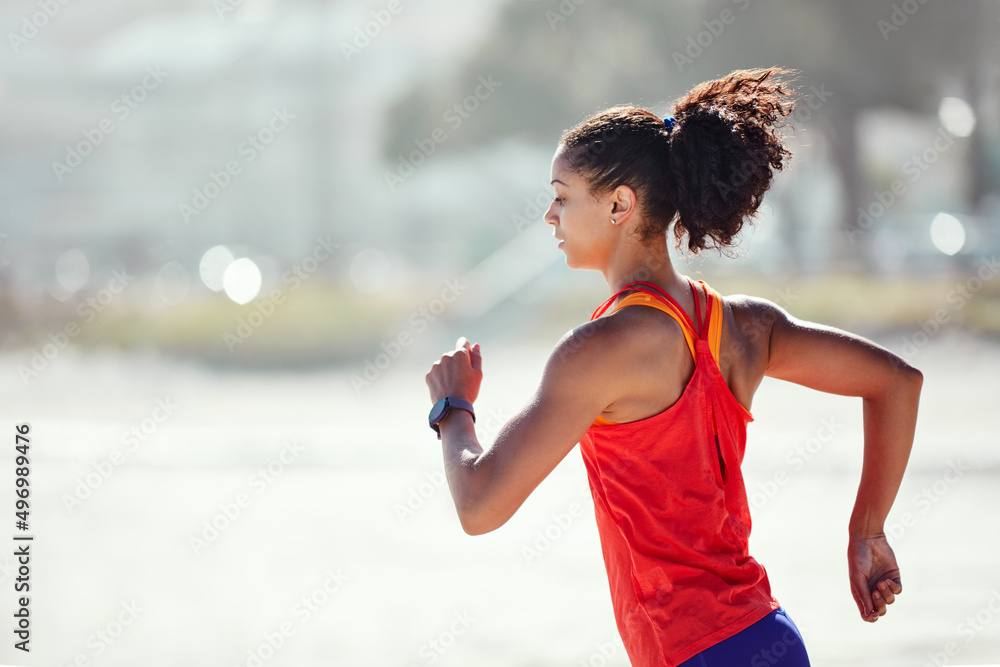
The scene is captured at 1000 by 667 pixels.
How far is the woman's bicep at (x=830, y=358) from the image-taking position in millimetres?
1632

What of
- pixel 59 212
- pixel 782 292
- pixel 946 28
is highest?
pixel 59 212

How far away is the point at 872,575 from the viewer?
5.52ft

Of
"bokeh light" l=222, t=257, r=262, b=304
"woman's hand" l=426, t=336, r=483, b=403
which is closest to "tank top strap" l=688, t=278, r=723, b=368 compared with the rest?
"woman's hand" l=426, t=336, r=483, b=403

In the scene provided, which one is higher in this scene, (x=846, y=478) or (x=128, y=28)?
(x=128, y=28)

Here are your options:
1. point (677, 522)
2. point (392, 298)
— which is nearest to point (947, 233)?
point (392, 298)

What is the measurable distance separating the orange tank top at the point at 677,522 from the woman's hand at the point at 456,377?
201 millimetres

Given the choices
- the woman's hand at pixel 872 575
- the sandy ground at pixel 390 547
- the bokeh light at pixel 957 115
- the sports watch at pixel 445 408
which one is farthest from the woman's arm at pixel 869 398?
the bokeh light at pixel 957 115

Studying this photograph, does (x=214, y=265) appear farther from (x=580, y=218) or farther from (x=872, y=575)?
(x=872, y=575)

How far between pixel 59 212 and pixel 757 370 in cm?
1895

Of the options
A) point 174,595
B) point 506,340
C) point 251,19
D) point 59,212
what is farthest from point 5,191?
point 174,595

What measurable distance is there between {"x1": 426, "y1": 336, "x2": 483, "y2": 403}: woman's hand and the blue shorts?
513 mm

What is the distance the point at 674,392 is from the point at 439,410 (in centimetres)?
36

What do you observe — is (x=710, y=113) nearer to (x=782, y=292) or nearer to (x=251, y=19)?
(x=782, y=292)

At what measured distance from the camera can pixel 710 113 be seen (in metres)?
1.56
